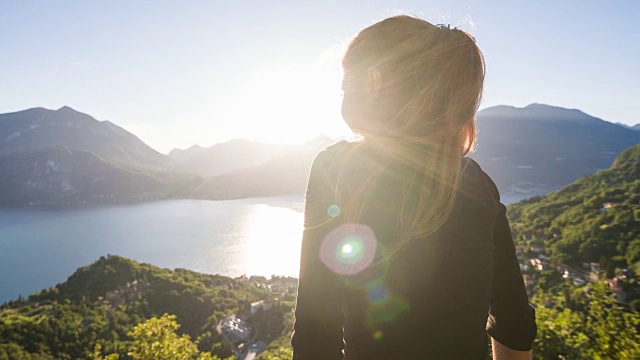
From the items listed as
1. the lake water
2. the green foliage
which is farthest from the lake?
the green foliage

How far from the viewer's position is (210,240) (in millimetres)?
84438

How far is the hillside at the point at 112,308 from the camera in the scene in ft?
118

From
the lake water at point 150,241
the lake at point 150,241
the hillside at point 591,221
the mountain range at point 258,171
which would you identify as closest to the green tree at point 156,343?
the hillside at point 591,221

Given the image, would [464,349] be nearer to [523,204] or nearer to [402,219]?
[402,219]

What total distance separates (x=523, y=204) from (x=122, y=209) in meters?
134

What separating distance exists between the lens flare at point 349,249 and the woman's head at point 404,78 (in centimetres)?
26

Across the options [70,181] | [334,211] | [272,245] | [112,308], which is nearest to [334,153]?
[334,211]

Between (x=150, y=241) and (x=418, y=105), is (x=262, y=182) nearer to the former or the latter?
(x=150, y=241)

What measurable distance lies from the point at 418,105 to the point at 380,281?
47cm

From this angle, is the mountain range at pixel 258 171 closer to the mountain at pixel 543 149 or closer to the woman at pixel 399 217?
the mountain at pixel 543 149

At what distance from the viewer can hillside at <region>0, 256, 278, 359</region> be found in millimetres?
35969

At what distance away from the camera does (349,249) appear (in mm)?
800

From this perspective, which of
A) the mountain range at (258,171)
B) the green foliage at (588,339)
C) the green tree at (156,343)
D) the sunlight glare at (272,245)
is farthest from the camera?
the mountain range at (258,171)

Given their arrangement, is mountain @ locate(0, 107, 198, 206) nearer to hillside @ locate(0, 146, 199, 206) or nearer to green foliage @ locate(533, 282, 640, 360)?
hillside @ locate(0, 146, 199, 206)
